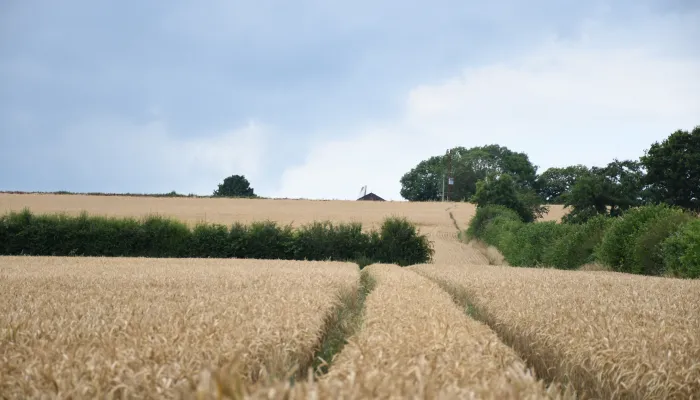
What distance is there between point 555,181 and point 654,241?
80698 millimetres

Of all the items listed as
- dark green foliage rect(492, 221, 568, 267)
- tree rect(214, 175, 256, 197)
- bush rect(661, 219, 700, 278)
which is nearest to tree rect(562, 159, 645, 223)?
dark green foliage rect(492, 221, 568, 267)

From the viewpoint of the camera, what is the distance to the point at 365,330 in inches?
188

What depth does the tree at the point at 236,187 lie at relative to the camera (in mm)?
95812

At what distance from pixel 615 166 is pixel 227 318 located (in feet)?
158

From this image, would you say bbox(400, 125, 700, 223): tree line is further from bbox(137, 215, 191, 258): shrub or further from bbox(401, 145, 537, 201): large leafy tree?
bbox(401, 145, 537, 201): large leafy tree

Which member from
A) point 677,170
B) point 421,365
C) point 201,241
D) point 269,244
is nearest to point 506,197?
point 677,170

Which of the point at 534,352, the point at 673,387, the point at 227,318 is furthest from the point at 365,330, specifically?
the point at 673,387

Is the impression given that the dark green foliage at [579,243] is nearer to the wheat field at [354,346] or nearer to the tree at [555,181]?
the wheat field at [354,346]

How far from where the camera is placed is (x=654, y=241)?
18641mm

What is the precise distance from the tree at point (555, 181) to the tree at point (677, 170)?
2042 inches

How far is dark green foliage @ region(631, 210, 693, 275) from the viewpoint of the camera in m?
18.1

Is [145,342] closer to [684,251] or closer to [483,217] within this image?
[684,251]

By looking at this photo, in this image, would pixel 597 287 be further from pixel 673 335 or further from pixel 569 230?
pixel 569 230

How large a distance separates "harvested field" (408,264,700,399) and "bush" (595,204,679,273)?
11802 mm
